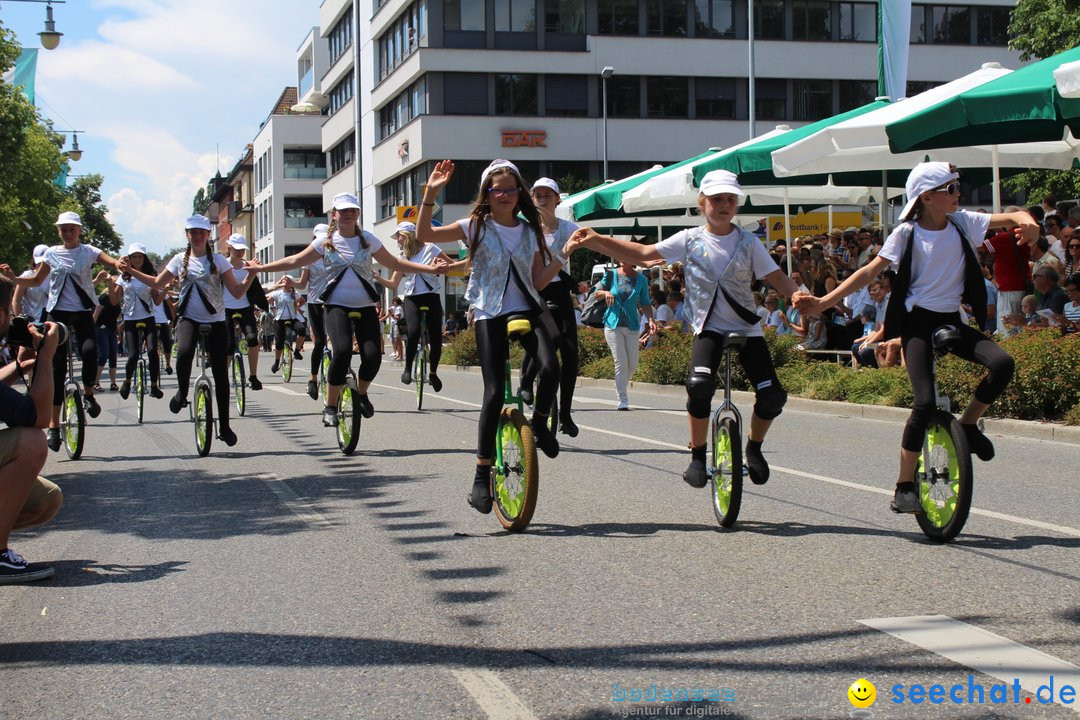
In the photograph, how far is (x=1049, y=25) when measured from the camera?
4075 centimetres

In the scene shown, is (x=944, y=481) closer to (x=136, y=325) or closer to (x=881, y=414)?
(x=881, y=414)

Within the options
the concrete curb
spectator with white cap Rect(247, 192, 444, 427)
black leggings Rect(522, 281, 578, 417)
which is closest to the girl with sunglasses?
black leggings Rect(522, 281, 578, 417)

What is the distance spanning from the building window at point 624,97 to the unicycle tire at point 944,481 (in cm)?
4769

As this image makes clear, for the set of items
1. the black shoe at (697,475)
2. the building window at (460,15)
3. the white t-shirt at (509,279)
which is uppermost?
the building window at (460,15)

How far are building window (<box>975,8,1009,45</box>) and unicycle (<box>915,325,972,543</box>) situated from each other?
53619mm

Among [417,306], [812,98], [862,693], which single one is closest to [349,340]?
[417,306]

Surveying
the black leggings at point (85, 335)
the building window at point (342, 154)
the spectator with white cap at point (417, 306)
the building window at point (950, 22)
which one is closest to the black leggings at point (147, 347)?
the black leggings at point (85, 335)

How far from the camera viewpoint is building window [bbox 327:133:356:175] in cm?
6806

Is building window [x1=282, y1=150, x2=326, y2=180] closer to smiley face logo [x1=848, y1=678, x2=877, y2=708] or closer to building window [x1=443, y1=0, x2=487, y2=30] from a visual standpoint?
building window [x1=443, y1=0, x2=487, y2=30]

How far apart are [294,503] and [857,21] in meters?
51.2

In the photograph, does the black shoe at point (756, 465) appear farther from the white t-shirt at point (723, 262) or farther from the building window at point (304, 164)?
the building window at point (304, 164)

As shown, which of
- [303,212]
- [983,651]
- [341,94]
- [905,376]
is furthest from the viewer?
[303,212]

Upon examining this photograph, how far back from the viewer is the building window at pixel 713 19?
5384 centimetres

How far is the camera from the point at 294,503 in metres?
8.69
